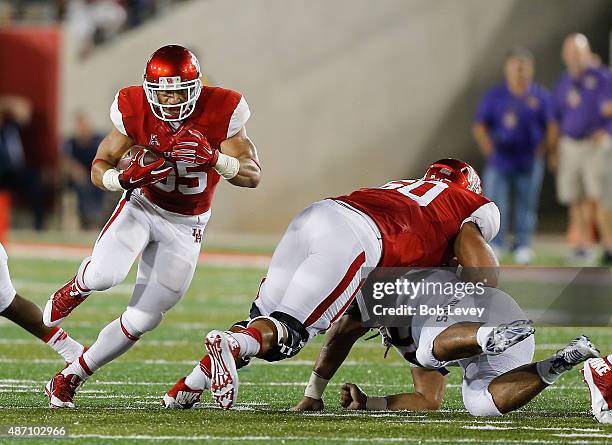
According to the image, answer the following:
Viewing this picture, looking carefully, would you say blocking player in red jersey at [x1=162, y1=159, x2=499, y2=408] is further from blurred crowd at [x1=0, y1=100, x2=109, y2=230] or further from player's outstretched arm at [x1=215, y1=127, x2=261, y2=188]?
blurred crowd at [x1=0, y1=100, x2=109, y2=230]

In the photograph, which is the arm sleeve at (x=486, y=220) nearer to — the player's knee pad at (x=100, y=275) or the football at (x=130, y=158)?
the football at (x=130, y=158)

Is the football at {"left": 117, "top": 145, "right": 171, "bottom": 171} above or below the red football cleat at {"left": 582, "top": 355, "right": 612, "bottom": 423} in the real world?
above

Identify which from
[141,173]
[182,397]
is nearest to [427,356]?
[182,397]

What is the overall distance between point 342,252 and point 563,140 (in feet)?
24.6

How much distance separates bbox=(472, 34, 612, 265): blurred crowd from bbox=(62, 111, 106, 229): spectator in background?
228 inches

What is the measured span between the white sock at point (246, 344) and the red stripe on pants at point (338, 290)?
0.77 feet

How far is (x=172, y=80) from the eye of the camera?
5.06 m

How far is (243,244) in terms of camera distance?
48.5 feet

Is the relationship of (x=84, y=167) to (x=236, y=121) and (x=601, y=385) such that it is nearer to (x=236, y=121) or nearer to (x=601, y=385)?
(x=236, y=121)

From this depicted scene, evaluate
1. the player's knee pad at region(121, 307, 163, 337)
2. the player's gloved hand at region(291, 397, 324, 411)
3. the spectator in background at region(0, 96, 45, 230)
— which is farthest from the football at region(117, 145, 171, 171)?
the spectator in background at region(0, 96, 45, 230)

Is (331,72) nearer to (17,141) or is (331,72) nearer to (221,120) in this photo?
(17,141)

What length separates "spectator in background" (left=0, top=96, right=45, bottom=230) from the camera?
16.4 metres

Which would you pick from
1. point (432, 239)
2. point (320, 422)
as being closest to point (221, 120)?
point (432, 239)

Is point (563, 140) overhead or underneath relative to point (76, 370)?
underneath
